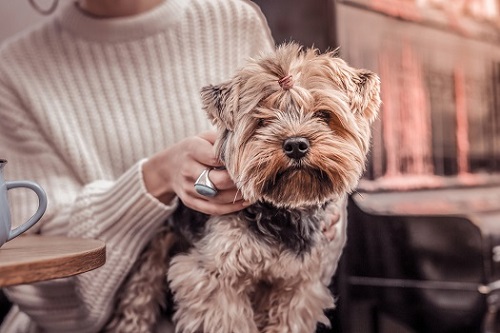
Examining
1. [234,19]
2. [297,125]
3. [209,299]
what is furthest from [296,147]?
[234,19]

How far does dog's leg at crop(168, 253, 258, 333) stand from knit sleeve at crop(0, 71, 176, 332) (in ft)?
0.42

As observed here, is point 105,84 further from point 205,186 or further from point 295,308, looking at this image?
point 295,308

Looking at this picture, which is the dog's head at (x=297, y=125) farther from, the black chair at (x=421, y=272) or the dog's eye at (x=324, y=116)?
the black chair at (x=421, y=272)

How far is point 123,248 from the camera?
104 cm

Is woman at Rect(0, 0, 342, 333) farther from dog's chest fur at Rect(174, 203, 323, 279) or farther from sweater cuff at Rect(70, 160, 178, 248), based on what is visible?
dog's chest fur at Rect(174, 203, 323, 279)

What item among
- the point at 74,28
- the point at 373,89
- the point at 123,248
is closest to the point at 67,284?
the point at 123,248

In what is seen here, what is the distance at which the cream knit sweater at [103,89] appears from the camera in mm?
1146

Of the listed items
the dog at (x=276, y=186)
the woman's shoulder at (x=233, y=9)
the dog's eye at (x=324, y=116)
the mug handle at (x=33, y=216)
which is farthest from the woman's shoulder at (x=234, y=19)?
the mug handle at (x=33, y=216)

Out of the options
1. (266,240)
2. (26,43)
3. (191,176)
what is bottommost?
(266,240)

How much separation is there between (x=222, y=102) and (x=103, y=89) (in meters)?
0.44

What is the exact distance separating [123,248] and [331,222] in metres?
0.39

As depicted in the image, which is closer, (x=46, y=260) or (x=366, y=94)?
(x=46, y=260)

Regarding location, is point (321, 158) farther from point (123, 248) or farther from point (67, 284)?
point (67, 284)

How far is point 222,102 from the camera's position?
0.82 metres
